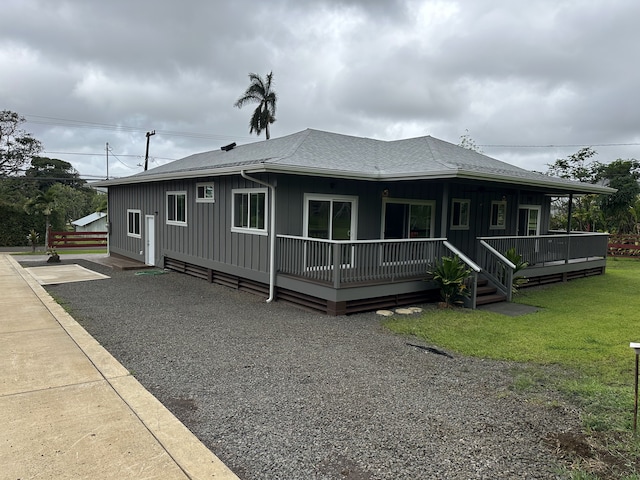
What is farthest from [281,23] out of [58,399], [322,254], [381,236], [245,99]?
[245,99]

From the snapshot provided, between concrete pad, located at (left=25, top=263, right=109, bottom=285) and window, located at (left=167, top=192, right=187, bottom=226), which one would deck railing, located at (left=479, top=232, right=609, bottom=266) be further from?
concrete pad, located at (left=25, top=263, right=109, bottom=285)

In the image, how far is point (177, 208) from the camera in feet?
41.8

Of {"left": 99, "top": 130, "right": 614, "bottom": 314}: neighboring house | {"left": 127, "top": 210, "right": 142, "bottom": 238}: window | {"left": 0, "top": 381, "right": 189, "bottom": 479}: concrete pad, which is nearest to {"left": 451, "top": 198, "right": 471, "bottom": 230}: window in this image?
{"left": 99, "top": 130, "right": 614, "bottom": 314}: neighboring house

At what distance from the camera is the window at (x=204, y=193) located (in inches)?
434

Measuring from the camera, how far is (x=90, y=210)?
47.9 meters

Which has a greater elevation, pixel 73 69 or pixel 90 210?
pixel 73 69

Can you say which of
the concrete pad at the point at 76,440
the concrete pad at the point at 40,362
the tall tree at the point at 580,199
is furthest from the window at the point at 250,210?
the tall tree at the point at 580,199

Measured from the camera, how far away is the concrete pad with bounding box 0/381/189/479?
278 centimetres

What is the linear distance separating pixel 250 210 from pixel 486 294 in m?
5.76

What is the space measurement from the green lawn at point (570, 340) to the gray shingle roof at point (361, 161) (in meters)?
2.90

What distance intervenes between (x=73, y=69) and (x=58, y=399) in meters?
21.2

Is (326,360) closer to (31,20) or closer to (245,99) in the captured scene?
(31,20)

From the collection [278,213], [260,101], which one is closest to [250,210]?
[278,213]

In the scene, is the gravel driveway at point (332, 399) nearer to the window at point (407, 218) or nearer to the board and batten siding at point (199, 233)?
the board and batten siding at point (199, 233)
